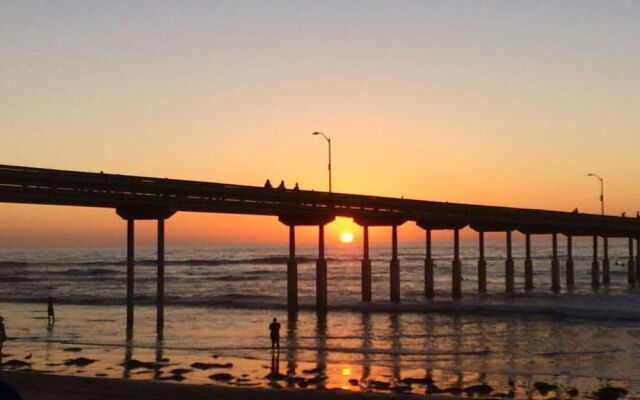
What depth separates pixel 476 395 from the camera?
2178cm

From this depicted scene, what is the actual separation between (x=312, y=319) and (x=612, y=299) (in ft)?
85.8

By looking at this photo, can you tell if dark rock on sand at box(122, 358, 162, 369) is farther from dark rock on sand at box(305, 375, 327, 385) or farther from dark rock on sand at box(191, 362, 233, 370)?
dark rock on sand at box(305, 375, 327, 385)

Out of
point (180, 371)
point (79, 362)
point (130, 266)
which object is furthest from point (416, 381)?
point (130, 266)

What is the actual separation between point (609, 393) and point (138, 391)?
38.0ft

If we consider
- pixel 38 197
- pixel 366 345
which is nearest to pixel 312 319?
pixel 366 345

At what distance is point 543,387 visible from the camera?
75.2 feet

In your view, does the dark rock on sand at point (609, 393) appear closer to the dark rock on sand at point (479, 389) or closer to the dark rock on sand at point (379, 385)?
the dark rock on sand at point (479, 389)

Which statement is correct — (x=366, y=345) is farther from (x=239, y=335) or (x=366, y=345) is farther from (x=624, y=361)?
(x=624, y=361)

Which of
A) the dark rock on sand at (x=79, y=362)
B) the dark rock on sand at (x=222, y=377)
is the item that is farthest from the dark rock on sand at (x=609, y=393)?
the dark rock on sand at (x=79, y=362)

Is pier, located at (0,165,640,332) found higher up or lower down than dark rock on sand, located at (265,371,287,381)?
higher up

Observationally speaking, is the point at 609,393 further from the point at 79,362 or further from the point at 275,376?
the point at 79,362

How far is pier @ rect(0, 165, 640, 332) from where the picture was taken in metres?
34.9

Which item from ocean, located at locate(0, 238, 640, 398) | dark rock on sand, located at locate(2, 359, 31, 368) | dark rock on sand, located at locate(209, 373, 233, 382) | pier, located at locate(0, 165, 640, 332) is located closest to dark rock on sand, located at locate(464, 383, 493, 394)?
ocean, located at locate(0, 238, 640, 398)

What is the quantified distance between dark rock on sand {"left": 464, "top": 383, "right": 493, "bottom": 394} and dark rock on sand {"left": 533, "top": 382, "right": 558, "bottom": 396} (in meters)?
1.24
